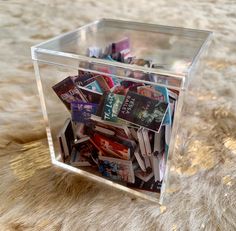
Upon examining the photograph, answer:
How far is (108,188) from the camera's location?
0.65 metres

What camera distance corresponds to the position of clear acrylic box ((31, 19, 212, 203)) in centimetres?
52

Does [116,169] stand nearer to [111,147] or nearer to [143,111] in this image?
[111,147]

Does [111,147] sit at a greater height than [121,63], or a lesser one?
lesser

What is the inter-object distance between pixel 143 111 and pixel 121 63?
10 centimetres

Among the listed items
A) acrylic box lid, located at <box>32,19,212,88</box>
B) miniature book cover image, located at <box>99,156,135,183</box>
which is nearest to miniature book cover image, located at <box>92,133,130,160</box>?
miniature book cover image, located at <box>99,156,135,183</box>

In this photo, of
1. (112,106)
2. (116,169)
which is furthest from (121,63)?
(116,169)

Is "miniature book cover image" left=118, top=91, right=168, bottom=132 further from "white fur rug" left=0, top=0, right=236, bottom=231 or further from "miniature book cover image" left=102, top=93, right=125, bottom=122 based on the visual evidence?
"white fur rug" left=0, top=0, right=236, bottom=231

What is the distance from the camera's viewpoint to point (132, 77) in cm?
52

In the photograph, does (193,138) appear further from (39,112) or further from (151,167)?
(39,112)

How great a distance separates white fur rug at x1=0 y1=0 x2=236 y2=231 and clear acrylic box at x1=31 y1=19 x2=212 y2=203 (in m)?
0.05

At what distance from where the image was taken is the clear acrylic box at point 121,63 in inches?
20.3

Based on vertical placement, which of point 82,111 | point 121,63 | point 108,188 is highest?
point 121,63

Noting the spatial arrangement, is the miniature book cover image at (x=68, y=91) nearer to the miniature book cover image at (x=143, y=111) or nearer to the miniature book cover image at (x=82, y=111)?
the miniature book cover image at (x=82, y=111)

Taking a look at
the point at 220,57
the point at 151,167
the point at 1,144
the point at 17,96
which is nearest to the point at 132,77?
the point at 151,167
